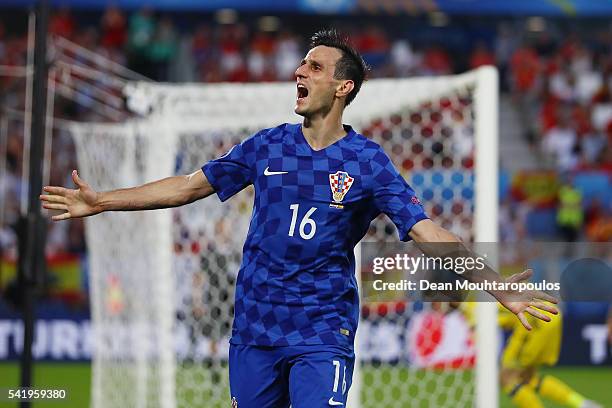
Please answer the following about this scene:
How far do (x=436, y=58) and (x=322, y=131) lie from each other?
19.1m

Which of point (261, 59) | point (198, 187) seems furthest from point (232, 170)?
point (261, 59)

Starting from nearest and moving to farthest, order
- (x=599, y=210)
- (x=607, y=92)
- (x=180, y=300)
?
(x=180, y=300), (x=599, y=210), (x=607, y=92)

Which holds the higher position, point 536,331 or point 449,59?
point 449,59

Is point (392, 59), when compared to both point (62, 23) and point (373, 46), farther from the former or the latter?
point (62, 23)

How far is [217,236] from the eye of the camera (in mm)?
10047

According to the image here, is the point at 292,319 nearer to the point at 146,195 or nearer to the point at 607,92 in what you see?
the point at 146,195

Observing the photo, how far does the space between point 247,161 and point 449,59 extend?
2005 centimetres

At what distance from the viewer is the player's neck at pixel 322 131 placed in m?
5.16

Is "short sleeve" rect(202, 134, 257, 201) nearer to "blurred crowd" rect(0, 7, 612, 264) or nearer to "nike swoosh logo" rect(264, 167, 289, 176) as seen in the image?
"nike swoosh logo" rect(264, 167, 289, 176)

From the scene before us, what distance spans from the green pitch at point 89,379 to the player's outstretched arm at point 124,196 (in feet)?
15.7

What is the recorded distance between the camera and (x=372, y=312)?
31.6 ft

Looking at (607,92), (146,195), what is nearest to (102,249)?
(146,195)

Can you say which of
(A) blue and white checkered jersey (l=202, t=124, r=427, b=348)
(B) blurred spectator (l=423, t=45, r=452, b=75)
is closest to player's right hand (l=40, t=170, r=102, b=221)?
(A) blue and white checkered jersey (l=202, t=124, r=427, b=348)

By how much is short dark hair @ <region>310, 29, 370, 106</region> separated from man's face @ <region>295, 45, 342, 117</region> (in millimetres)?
39
